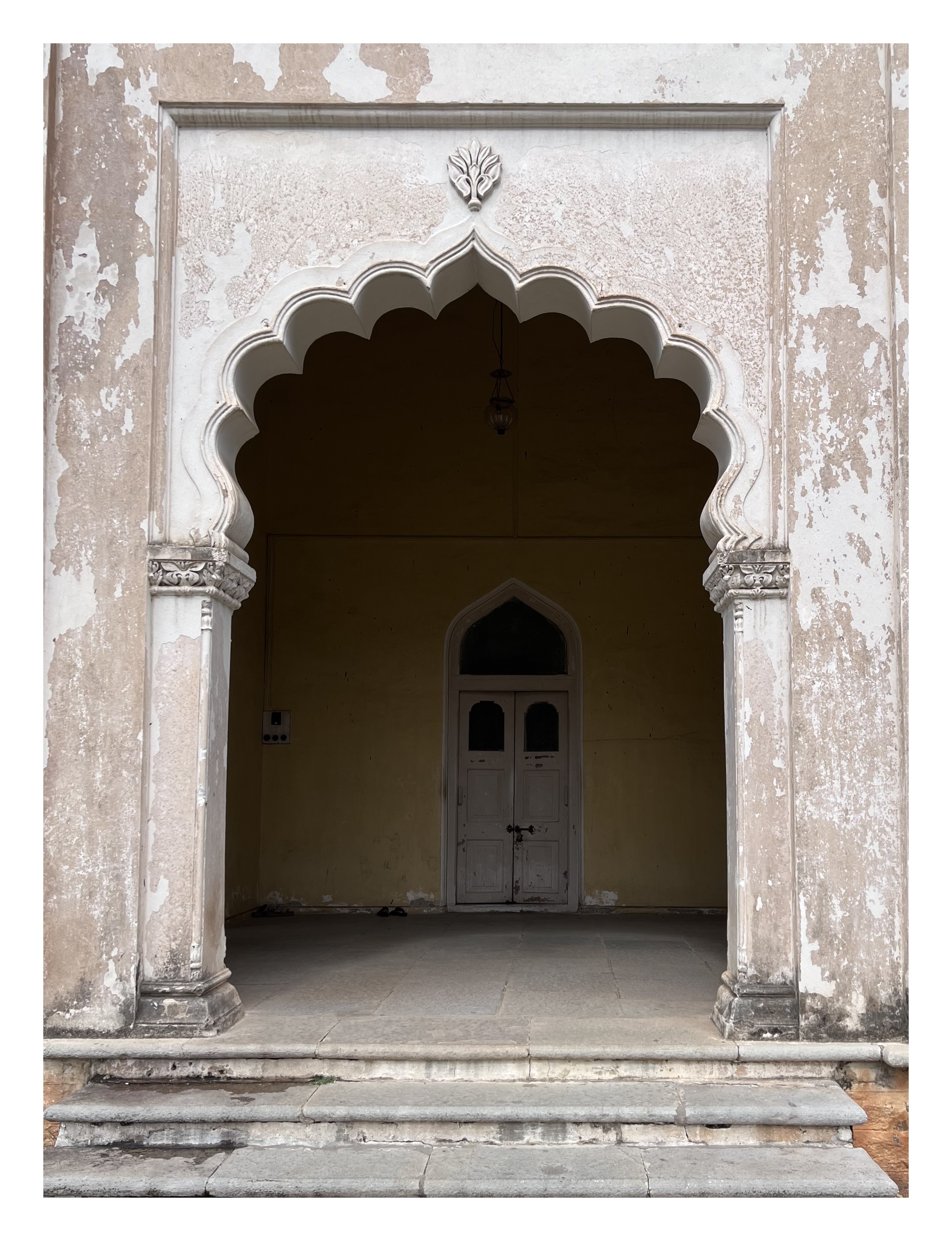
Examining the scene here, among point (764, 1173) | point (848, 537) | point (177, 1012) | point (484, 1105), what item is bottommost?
point (764, 1173)

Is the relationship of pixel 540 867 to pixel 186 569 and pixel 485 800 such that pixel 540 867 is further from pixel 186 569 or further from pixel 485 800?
pixel 186 569

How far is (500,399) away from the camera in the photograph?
9758 millimetres

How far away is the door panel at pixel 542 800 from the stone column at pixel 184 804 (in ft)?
17.0

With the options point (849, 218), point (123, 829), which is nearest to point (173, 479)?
point (123, 829)

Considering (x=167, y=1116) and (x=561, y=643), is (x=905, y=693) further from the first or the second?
(x=561, y=643)

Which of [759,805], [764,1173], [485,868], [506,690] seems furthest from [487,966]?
[506,690]

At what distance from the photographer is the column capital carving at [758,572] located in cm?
541

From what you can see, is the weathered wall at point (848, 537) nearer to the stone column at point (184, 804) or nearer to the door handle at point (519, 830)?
the stone column at point (184, 804)

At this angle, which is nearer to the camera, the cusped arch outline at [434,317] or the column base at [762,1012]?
the column base at [762,1012]

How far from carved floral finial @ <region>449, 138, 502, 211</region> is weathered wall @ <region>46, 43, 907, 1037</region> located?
25cm

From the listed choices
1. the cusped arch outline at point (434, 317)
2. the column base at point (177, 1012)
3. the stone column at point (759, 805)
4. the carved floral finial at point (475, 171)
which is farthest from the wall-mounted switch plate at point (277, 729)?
the carved floral finial at point (475, 171)

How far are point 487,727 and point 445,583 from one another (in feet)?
4.84

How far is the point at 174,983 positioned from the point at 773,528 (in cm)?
371

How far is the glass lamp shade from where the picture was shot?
9641mm
